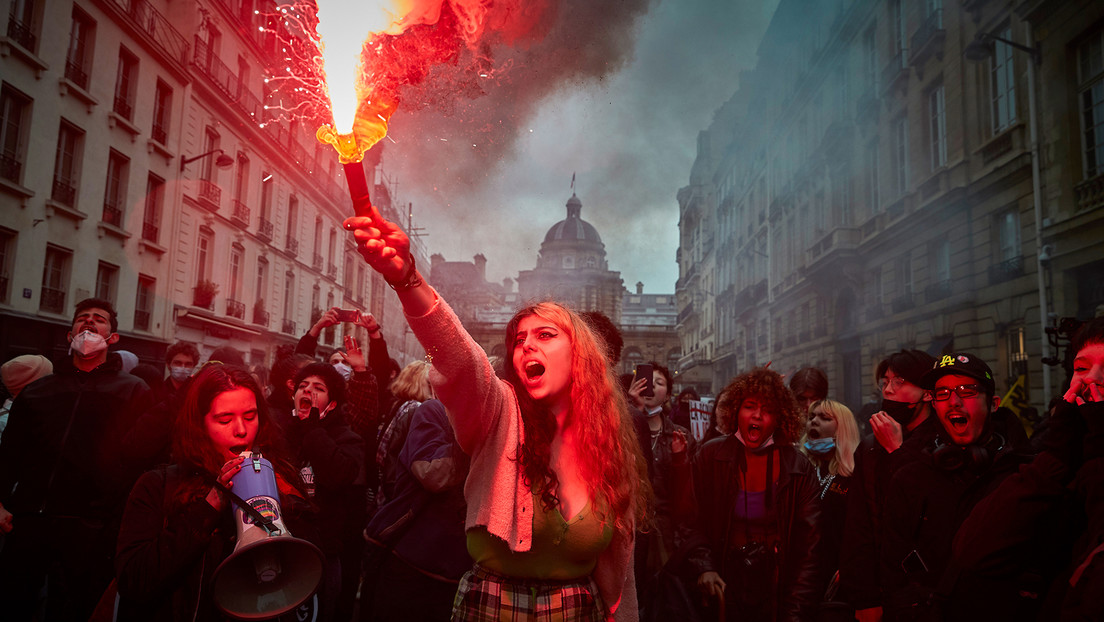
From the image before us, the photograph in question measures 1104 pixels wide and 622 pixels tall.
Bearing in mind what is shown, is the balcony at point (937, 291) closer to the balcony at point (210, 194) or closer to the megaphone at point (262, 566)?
the megaphone at point (262, 566)

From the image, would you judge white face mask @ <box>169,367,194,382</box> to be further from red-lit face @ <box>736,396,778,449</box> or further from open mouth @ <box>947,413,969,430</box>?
open mouth @ <box>947,413,969,430</box>

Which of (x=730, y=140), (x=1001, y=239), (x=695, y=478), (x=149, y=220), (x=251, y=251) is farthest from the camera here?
(x=730, y=140)

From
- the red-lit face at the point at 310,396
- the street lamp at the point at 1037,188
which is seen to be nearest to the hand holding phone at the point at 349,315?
the red-lit face at the point at 310,396

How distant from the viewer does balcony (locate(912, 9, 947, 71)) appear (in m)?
15.5

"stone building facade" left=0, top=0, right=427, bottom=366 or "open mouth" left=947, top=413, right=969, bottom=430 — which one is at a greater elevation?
"stone building facade" left=0, top=0, right=427, bottom=366

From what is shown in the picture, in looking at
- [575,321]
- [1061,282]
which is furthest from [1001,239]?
[575,321]

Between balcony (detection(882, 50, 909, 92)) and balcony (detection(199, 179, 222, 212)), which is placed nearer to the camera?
balcony (detection(882, 50, 909, 92))

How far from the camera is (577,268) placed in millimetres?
86750

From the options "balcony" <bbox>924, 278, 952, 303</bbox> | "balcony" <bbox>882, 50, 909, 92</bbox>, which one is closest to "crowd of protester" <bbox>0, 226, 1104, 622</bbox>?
"balcony" <bbox>924, 278, 952, 303</bbox>

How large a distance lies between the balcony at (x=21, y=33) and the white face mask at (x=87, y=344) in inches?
466

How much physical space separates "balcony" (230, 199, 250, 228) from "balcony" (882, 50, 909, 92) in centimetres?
1934

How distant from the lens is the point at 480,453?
2.03 m

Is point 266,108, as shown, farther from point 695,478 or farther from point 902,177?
point 695,478

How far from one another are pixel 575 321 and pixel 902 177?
18.6 metres
